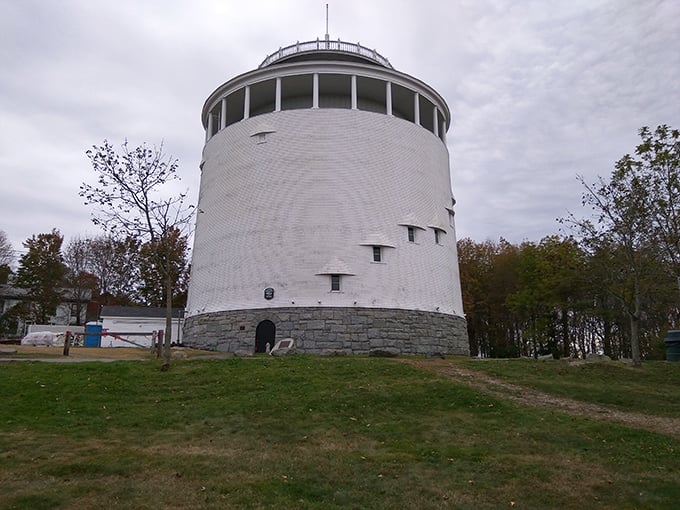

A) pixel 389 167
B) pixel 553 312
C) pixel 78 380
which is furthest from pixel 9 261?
pixel 553 312

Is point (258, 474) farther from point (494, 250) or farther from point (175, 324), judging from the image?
point (494, 250)

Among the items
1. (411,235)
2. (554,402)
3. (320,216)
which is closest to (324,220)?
(320,216)

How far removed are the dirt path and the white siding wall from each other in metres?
7.75

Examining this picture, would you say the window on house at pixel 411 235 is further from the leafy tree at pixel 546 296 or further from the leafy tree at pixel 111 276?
the leafy tree at pixel 111 276

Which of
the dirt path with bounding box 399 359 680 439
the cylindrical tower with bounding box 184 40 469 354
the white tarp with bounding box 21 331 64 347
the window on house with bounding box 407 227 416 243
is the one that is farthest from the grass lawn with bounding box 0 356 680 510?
the white tarp with bounding box 21 331 64 347

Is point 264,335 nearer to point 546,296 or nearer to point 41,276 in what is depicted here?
point 546,296

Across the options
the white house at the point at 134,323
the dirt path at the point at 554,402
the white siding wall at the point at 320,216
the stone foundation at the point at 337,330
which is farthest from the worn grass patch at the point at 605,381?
the white house at the point at 134,323

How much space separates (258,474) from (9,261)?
160 feet

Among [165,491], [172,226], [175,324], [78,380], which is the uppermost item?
[172,226]

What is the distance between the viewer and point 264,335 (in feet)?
78.8

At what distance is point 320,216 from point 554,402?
13.9m

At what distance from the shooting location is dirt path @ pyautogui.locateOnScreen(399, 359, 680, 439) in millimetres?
11258

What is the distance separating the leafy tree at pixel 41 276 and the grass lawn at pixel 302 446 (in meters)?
34.1

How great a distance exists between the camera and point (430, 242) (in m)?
26.6
